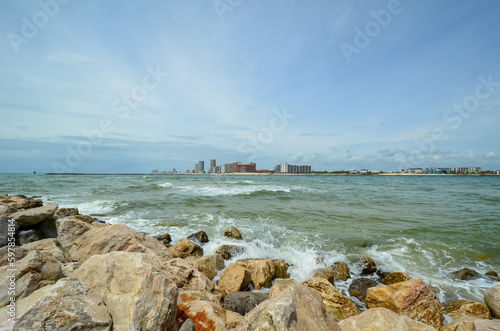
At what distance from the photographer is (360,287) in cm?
645

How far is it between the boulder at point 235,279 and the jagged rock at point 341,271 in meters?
2.91

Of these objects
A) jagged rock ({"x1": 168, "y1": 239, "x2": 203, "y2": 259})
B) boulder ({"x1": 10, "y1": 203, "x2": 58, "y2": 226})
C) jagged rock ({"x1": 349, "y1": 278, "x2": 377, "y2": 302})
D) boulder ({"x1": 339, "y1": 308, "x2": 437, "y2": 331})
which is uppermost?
boulder ({"x1": 10, "y1": 203, "x2": 58, "y2": 226})

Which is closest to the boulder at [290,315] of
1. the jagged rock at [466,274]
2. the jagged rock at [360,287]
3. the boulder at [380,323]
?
the boulder at [380,323]

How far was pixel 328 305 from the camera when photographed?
552 centimetres

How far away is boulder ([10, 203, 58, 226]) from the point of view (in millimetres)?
7377

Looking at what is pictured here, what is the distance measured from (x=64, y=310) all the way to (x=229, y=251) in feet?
21.3

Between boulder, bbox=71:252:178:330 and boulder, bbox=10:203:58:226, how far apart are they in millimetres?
6469

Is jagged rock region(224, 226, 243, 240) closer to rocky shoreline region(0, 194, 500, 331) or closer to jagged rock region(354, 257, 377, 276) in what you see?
rocky shoreline region(0, 194, 500, 331)

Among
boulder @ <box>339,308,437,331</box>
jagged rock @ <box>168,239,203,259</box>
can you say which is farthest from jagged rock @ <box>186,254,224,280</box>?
boulder @ <box>339,308,437,331</box>

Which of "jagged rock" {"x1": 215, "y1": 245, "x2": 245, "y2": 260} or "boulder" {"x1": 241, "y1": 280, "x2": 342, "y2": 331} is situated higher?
"boulder" {"x1": 241, "y1": 280, "x2": 342, "y2": 331}

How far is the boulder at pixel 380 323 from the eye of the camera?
3.64m

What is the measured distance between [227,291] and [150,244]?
253cm

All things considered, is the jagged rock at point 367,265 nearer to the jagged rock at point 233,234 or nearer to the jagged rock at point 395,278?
the jagged rock at point 395,278

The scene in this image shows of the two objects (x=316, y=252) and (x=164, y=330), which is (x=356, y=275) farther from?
(x=164, y=330)
